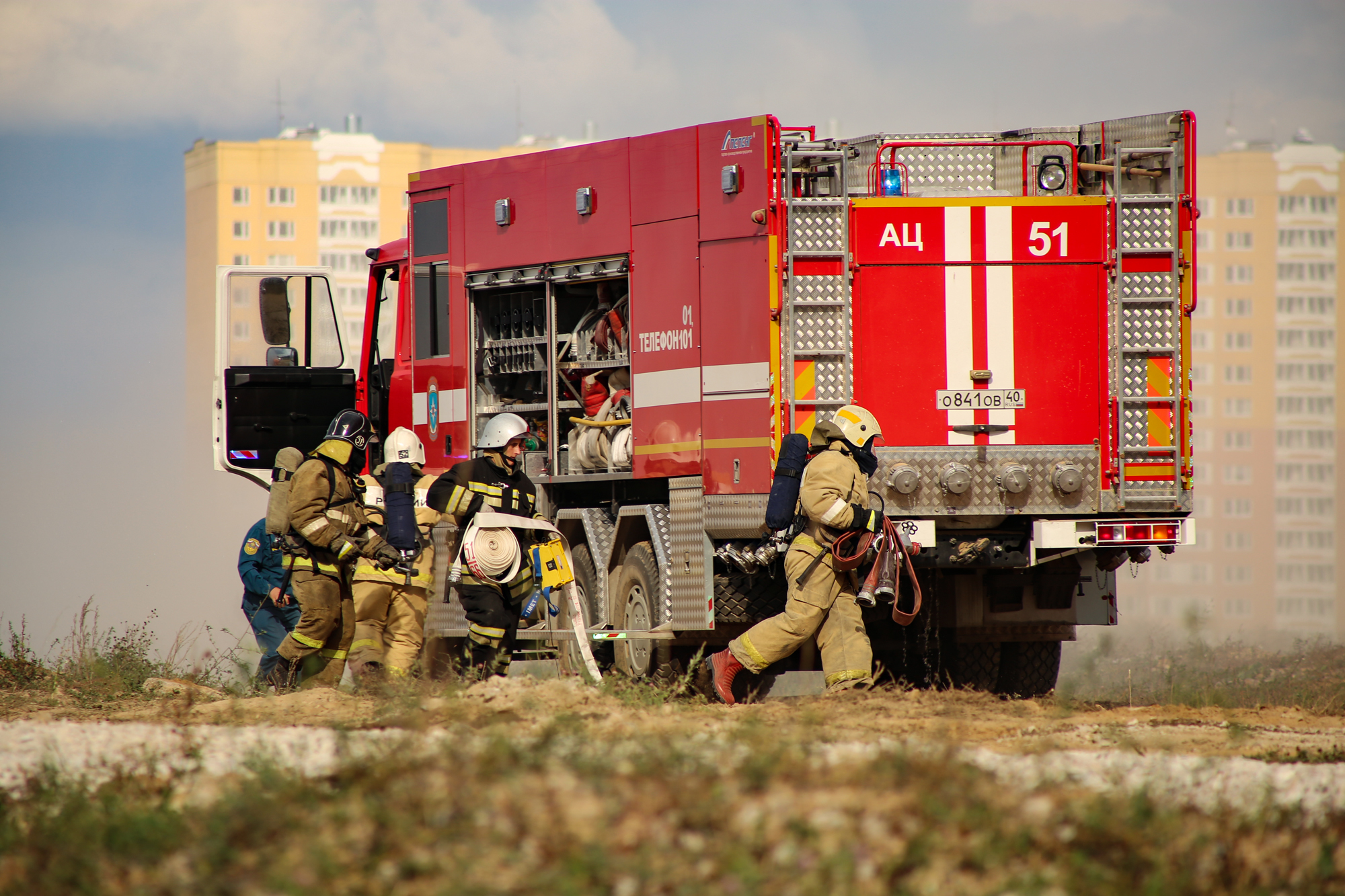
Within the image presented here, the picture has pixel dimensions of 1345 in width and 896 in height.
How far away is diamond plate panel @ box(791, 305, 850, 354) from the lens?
861 centimetres

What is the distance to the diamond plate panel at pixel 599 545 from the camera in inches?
388

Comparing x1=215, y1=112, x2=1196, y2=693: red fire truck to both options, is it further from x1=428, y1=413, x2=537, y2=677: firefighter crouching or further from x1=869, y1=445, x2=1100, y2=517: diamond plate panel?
x1=428, y1=413, x2=537, y2=677: firefighter crouching

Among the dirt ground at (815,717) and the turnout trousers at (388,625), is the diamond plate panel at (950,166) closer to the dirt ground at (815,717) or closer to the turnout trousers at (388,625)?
the dirt ground at (815,717)

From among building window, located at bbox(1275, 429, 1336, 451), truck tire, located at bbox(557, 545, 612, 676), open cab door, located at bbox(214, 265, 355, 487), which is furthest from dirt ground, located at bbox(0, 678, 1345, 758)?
building window, located at bbox(1275, 429, 1336, 451)

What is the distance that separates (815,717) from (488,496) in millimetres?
2860

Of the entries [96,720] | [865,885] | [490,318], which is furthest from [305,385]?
[865,885]

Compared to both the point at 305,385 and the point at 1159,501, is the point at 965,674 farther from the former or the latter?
the point at 305,385

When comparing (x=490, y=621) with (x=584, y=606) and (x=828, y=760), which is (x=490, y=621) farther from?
(x=828, y=760)

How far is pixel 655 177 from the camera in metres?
9.31

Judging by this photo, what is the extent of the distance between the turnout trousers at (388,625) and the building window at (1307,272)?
67391 mm

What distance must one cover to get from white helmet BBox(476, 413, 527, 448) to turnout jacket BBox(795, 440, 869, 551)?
6.13 ft

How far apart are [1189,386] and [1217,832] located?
4.89 metres

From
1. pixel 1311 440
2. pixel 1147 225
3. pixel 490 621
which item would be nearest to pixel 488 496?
pixel 490 621

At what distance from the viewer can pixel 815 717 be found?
7.17 m
